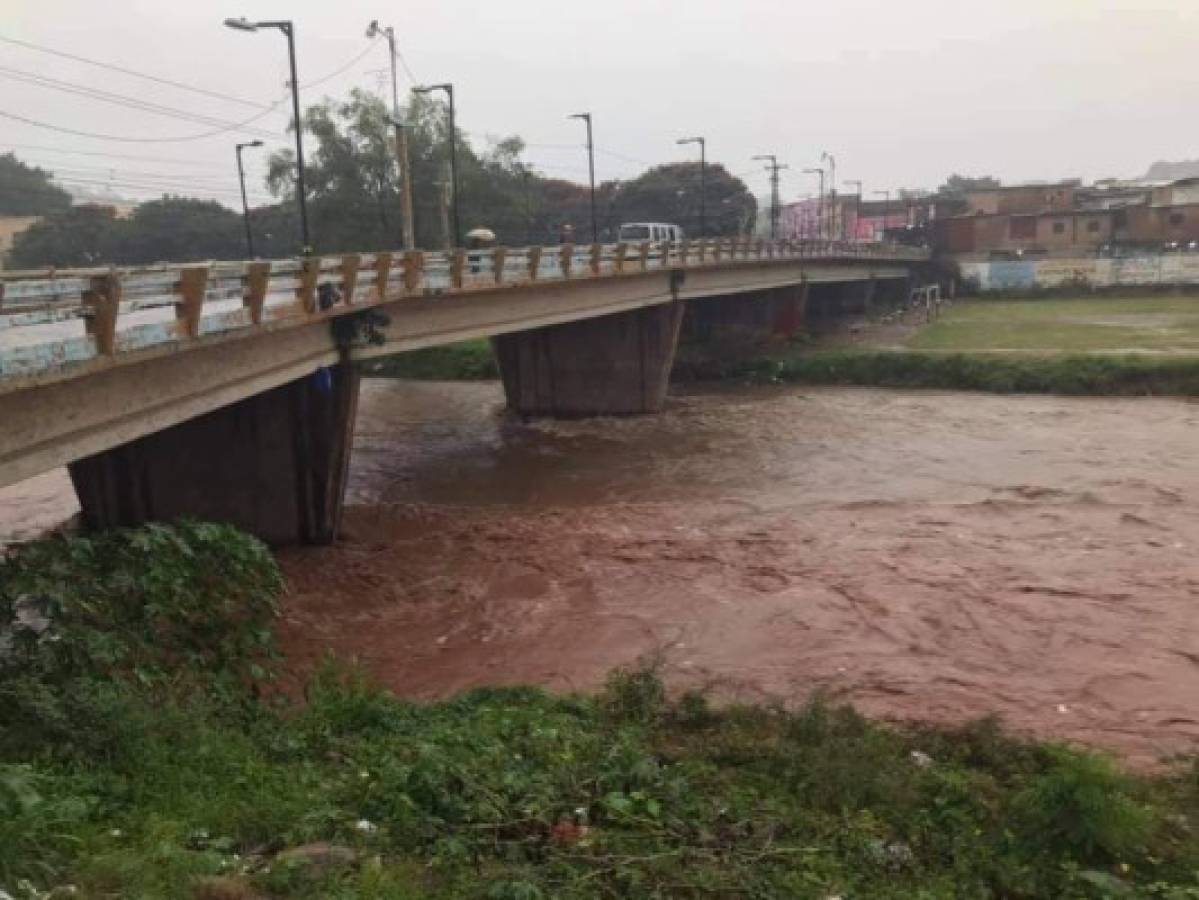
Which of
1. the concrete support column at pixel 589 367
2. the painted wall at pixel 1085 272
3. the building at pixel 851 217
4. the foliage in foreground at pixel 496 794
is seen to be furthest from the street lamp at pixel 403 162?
the building at pixel 851 217

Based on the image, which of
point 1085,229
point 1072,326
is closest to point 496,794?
point 1072,326

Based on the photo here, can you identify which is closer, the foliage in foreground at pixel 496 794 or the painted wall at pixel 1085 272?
the foliage in foreground at pixel 496 794

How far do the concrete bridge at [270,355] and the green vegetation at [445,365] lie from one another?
10.1 meters

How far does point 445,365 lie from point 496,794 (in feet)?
138

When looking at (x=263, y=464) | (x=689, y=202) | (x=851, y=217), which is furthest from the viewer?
(x=851, y=217)

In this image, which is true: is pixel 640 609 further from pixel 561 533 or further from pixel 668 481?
pixel 668 481

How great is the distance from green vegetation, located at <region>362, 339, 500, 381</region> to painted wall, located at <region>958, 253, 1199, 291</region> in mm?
43412

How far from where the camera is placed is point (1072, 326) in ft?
168

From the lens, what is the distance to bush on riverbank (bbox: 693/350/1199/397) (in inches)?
→ 1437

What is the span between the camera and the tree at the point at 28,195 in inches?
3396

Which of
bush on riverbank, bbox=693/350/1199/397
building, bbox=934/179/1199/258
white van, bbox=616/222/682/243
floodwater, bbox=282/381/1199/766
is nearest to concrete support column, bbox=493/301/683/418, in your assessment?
floodwater, bbox=282/381/1199/766

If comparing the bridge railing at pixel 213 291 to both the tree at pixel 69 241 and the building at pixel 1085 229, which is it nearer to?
the tree at pixel 69 241

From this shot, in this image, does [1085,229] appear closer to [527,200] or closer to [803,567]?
[527,200]

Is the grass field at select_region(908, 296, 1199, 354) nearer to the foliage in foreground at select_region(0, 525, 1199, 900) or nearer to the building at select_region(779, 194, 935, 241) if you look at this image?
the foliage in foreground at select_region(0, 525, 1199, 900)
